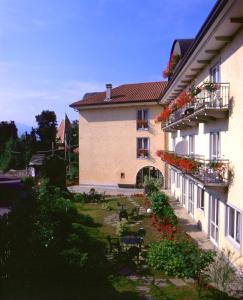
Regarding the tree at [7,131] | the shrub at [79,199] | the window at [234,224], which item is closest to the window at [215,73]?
the window at [234,224]

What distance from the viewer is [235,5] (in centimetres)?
1130

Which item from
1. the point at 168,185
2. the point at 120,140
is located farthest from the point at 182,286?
the point at 120,140

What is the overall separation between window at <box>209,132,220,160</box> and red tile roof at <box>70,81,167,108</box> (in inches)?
864

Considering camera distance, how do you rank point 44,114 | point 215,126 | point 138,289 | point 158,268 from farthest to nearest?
point 44,114 → point 215,126 → point 158,268 → point 138,289

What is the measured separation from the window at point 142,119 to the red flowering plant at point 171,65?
10.4 meters

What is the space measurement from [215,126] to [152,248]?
6.23 m

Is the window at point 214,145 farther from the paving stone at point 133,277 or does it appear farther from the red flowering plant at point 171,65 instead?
the red flowering plant at point 171,65

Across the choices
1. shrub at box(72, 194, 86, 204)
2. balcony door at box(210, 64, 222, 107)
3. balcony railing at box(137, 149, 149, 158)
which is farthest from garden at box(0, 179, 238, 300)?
balcony railing at box(137, 149, 149, 158)

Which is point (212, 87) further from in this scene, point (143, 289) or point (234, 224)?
point (143, 289)

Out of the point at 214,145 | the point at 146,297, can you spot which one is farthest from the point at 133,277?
the point at 214,145

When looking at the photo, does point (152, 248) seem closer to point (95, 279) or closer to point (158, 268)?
point (158, 268)

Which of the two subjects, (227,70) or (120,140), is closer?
(227,70)

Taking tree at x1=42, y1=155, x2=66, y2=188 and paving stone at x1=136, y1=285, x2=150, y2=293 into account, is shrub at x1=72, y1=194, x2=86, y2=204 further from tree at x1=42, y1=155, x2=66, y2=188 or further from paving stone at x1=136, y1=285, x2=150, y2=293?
paving stone at x1=136, y1=285, x2=150, y2=293

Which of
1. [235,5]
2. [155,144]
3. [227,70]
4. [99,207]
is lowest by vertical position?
[99,207]
